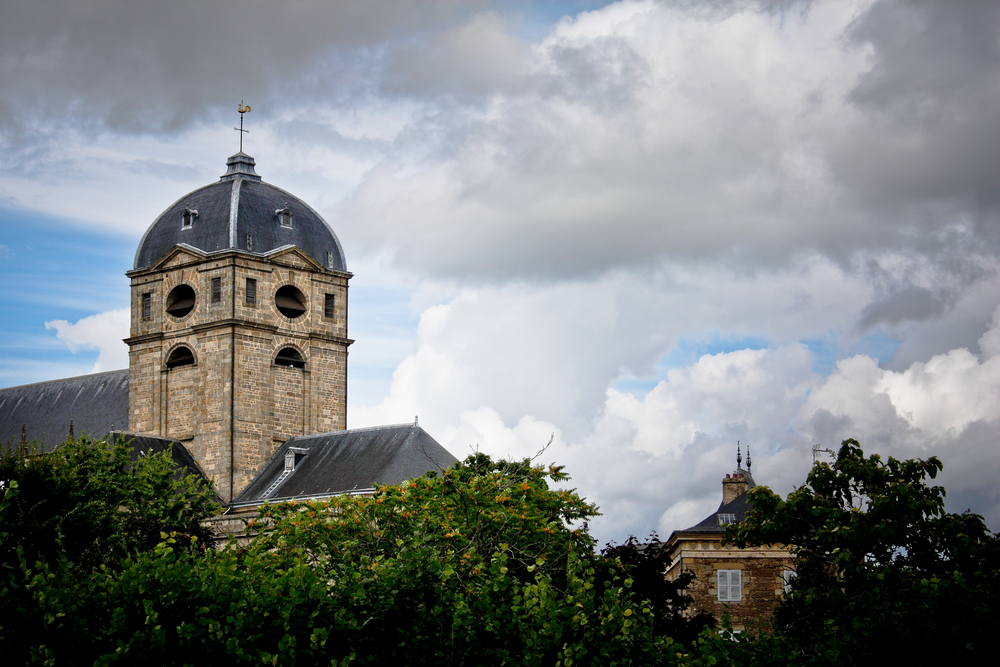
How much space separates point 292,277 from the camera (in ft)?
188

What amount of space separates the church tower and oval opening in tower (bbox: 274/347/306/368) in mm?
46

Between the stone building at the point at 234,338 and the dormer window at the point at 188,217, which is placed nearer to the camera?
the stone building at the point at 234,338

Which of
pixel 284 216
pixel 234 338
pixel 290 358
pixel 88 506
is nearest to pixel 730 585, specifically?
pixel 290 358

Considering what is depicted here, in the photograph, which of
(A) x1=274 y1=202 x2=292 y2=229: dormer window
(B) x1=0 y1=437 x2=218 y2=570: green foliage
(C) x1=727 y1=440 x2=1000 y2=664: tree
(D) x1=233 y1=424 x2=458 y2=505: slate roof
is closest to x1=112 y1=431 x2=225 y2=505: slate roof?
(D) x1=233 y1=424 x2=458 y2=505: slate roof

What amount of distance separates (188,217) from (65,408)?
384 inches

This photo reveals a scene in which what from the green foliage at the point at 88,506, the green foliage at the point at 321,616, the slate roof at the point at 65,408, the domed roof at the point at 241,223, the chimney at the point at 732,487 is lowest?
the green foliage at the point at 321,616

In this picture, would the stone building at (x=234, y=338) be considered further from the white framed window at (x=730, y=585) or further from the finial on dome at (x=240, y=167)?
the white framed window at (x=730, y=585)

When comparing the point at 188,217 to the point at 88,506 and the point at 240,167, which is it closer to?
the point at 240,167

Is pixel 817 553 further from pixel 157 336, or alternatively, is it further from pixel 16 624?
pixel 157 336

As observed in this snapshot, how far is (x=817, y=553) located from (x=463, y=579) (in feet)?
30.1

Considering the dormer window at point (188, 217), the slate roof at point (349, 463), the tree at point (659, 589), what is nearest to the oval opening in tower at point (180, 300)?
the dormer window at point (188, 217)

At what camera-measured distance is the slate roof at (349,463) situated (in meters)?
49.7

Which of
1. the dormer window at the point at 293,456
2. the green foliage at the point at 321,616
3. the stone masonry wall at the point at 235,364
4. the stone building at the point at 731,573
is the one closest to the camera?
the green foliage at the point at 321,616

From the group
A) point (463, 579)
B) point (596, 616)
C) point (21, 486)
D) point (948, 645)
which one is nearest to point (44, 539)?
point (21, 486)
